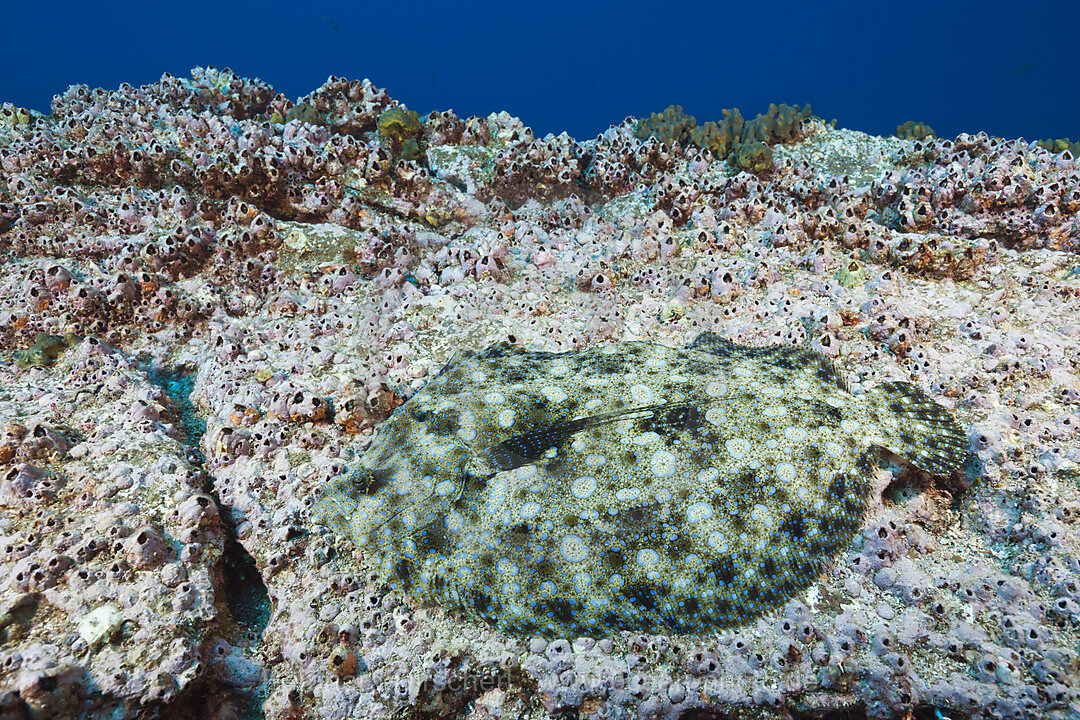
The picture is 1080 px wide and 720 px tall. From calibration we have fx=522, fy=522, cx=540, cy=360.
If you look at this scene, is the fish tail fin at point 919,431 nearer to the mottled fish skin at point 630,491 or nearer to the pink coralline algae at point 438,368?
the mottled fish skin at point 630,491

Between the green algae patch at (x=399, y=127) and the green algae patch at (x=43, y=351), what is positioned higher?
the green algae patch at (x=399, y=127)

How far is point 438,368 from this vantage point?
525 cm

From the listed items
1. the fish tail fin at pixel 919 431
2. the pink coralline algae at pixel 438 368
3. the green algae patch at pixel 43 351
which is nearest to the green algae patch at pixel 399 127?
the pink coralline algae at pixel 438 368

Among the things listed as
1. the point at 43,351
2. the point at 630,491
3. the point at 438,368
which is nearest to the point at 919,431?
the point at 630,491

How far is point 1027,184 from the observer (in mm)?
6219

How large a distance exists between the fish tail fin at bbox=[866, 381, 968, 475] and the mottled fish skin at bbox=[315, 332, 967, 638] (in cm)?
1

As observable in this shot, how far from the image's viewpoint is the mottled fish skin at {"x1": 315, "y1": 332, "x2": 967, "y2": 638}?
3.15 m

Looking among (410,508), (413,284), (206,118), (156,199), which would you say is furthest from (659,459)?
(206,118)

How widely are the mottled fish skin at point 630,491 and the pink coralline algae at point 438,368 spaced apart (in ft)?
0.68

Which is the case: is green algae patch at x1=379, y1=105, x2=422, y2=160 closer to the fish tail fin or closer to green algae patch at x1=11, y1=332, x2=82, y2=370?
green algae patch at x1=11, y1=332, x2=82, y2=370

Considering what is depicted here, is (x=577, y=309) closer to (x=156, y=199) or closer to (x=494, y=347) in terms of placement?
(x=494, y=347)

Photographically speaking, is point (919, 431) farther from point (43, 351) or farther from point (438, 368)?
point (43, 351)

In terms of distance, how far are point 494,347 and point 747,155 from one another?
6.22 m

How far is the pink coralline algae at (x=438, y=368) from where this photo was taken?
122 inches
